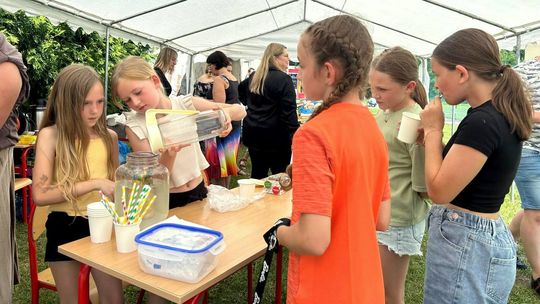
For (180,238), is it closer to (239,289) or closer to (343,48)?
(343,48)

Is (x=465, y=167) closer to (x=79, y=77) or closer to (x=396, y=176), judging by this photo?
(x=396, y=176)

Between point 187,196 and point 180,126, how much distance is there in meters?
0.56

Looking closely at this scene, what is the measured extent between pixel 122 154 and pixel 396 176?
2530 mm

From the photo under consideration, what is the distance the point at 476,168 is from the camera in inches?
49.6

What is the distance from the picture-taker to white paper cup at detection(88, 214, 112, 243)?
1489 millimetres

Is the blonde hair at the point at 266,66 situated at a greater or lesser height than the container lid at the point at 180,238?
greater

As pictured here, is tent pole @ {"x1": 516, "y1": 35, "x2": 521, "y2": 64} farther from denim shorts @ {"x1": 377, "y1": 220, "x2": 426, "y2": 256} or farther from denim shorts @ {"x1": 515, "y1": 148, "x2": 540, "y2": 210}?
denim shorts @ {"x1": 377, "y1": 220, "x2": 426, "y2": 256}

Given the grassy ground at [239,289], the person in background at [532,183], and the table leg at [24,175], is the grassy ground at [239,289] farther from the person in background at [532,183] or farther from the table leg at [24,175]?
the table leg at [24,175]

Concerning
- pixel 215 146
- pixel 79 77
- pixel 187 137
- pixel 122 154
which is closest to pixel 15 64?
pixel 79 77

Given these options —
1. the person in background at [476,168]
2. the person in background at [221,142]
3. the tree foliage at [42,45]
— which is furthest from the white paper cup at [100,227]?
the tree foliage at [42,45]

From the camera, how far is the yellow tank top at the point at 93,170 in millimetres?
1769

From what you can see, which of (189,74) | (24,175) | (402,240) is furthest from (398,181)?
(189,74)

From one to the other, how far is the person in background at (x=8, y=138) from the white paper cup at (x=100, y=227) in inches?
18.7

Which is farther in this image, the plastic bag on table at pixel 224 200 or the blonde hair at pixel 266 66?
the blonde hair at pixel 266 66
